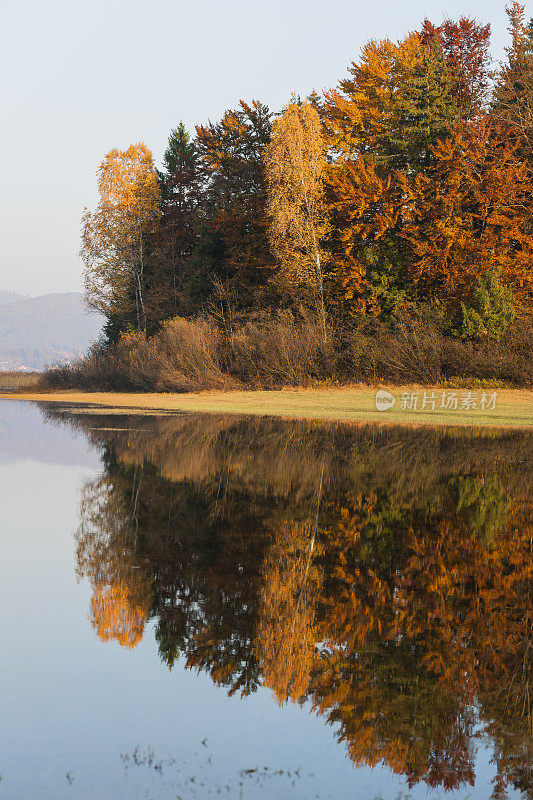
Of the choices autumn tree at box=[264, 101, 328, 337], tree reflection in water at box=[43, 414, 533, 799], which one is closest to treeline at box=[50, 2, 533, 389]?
autumn tree at box=[264, 101, 328, 337]

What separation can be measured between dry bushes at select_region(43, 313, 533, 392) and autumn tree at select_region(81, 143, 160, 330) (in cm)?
1443

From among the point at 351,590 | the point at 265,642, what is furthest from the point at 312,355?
the point at 265,642

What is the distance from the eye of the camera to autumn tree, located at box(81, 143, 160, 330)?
5884 centimetres

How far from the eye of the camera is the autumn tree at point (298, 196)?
4391cm

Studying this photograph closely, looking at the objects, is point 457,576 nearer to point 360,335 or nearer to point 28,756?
point 28,756

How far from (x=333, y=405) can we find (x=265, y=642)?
28.4m

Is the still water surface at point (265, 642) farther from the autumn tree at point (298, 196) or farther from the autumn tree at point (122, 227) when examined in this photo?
the autumn tree at point (122, 227)

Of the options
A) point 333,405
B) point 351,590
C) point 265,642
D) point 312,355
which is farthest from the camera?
point 312,355

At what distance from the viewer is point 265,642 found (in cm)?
546

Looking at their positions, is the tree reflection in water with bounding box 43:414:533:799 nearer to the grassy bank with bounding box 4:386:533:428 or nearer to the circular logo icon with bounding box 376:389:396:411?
the grassy bank with bounding box 4:386:533:428

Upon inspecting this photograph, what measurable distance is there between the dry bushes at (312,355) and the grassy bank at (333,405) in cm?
96

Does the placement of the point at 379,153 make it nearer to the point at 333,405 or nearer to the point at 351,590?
the point at 333,405

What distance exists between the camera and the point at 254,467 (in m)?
14.8

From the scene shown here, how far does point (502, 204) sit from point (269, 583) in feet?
121
